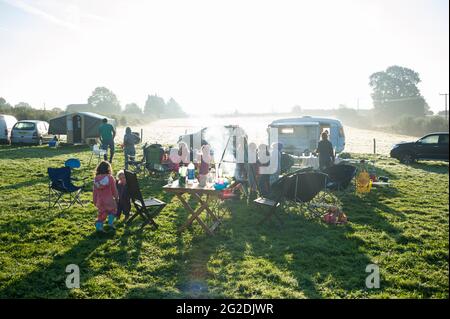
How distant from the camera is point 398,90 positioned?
59.2 metres

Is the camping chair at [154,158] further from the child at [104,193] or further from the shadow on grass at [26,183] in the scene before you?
the child at [104,193]

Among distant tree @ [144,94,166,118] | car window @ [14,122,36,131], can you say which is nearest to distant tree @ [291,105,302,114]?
distant tree @ [144,94,166,118]

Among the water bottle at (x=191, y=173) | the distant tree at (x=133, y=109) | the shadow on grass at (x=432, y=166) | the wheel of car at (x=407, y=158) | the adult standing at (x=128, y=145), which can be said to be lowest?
the shadow on grass at (x=432, y=166)

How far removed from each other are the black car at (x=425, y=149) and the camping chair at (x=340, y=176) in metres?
9.02

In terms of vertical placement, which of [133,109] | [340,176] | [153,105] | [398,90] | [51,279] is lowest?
[51,279]

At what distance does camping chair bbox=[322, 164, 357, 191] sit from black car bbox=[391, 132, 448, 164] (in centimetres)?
902

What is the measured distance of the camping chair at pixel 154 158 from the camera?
11664mm

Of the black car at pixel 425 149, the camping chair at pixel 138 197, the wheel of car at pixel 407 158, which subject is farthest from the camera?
the wheel of car at pixel 407 158

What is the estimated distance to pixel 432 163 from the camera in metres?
16.5

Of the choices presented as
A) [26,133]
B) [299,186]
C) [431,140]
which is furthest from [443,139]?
[26,133]

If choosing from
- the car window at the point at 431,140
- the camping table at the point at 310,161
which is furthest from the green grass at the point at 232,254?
the car window at the point at 431,140

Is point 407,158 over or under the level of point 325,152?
under

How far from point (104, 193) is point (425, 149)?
1491cm

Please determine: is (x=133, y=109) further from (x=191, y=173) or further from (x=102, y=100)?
(x=191, y=173)
